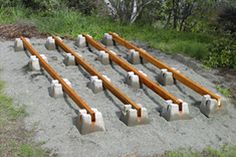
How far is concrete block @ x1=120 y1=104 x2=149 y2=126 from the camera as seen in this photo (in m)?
5.16

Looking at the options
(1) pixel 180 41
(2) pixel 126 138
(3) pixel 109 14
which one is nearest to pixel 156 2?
(3) pixel 109 14

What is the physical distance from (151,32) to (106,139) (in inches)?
215

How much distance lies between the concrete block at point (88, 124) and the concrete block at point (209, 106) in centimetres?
146

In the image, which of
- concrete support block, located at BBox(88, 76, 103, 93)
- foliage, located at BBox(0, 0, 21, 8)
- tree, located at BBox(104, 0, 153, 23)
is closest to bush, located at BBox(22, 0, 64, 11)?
foliage, located at BBox(0, 0, 21, 8)

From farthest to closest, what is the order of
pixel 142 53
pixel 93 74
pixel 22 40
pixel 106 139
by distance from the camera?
pixel 22 40 → pixel 142 53 → pixel 93 74 → pixel 106 139

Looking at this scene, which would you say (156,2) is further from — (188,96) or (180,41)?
(188,96)

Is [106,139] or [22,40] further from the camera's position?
[22,40]

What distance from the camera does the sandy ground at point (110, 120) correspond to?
4.77 metres

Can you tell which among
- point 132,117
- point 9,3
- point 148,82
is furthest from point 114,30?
point 132,117

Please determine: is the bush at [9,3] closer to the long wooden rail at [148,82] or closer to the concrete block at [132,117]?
the long wooden rail at [148,82]

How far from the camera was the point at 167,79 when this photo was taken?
6.57 m

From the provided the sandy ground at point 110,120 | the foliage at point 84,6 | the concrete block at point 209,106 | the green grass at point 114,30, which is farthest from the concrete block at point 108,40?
the foliage at point 84,6

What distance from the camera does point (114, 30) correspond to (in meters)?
9.95

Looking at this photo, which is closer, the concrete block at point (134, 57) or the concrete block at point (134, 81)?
the concrete block at point (134, 81)
